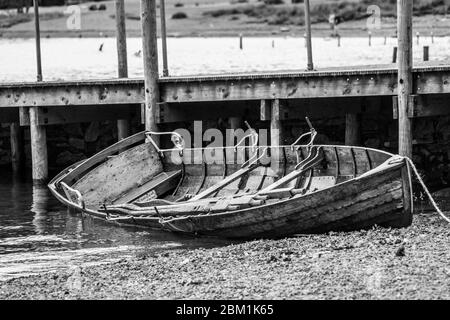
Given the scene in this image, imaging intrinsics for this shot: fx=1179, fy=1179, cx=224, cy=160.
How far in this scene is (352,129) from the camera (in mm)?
29734

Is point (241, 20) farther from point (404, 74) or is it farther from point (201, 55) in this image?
point (404, 74)

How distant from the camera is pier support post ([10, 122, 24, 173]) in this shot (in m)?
36.1

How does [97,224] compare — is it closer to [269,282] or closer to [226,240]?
[226,240]

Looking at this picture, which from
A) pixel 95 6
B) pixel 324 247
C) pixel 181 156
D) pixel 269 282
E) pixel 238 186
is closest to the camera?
pixel 269 282

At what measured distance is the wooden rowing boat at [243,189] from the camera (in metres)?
20.7

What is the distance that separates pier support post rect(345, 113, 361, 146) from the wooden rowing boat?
4817 millimetres

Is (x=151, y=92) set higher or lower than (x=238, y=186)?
higher

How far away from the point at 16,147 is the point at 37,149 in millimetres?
4109

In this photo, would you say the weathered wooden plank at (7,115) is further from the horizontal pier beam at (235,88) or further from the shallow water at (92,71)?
the horizontal pier beam at (235,88)

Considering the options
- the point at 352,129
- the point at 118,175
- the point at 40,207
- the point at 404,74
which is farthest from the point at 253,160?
the point at 40,207

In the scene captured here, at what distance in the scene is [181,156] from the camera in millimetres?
26750

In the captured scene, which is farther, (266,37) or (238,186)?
(266,37)

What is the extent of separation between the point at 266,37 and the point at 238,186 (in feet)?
248

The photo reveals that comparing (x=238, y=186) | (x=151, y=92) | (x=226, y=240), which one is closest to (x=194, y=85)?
(x=151, y=92)
